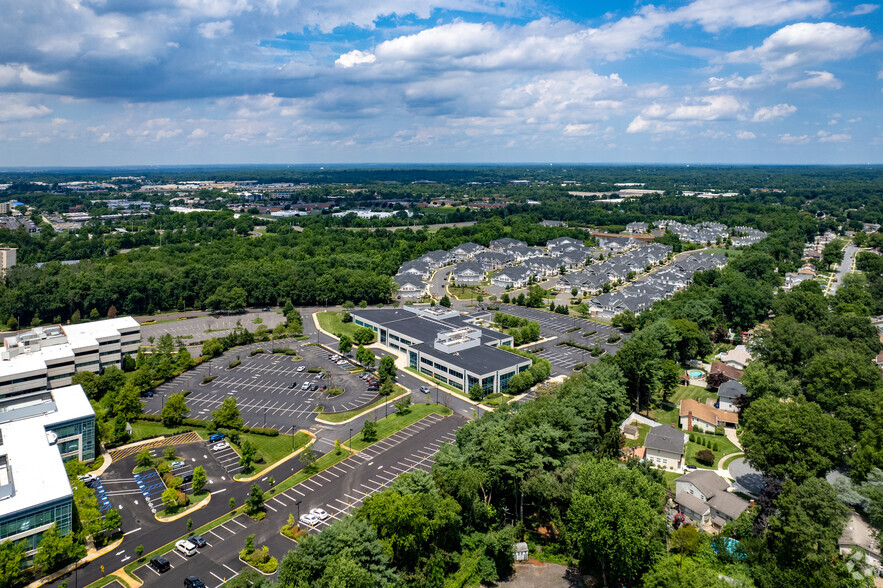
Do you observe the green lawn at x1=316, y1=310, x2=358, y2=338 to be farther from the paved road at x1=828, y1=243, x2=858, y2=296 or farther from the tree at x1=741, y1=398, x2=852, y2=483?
the paved road at x1=828, y1=243, x2=858, y2=296

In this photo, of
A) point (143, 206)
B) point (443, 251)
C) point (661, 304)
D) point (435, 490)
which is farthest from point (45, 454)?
point (143, 206)

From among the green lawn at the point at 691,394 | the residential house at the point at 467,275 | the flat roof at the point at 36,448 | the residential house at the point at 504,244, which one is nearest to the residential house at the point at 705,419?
the green lawn at the point at 691,394

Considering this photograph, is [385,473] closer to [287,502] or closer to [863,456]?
[287,502]

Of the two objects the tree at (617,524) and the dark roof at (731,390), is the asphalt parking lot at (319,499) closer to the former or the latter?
the tree at (617,524)

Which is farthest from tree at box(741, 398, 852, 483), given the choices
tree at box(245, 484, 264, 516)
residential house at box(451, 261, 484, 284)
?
residential house at box(451, 261, 484, 284)

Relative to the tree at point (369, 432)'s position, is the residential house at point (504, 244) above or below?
above

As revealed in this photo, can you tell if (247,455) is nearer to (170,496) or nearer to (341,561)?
(170,496)
